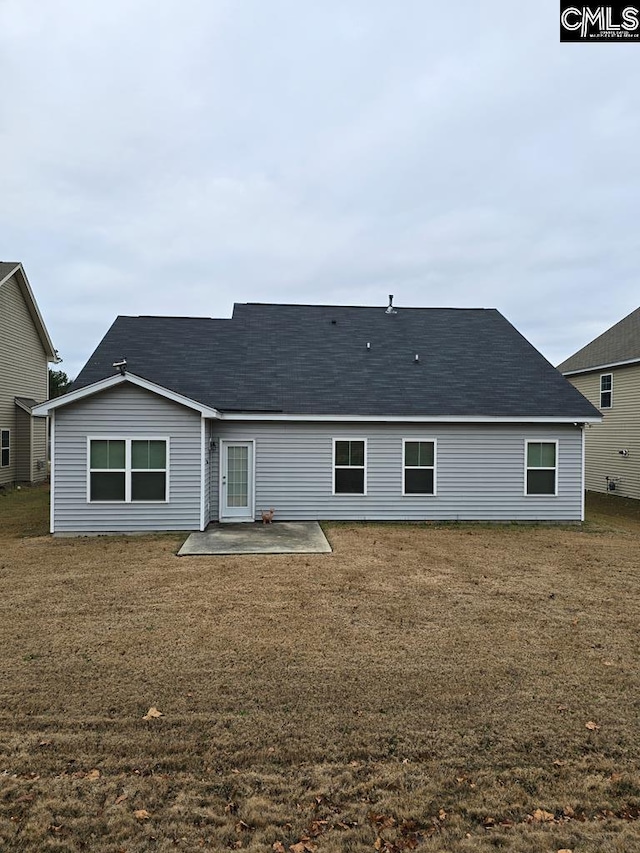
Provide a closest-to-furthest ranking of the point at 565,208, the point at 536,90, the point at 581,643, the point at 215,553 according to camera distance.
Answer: the point at 581,643 < the point at 215,553 < the point at 536,90 < the point at 565,208

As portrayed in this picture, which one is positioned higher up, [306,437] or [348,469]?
[306,437]

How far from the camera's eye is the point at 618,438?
19531 mm

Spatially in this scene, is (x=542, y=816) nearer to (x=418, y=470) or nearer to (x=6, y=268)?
(x=418, y=470)

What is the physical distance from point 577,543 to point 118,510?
33.9 ft

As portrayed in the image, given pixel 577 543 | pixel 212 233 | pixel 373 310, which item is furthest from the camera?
pixel 212 233

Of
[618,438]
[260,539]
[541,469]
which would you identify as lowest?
[260,539]

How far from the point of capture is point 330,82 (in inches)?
647

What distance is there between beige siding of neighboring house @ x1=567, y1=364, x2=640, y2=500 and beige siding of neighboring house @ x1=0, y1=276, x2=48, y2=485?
2351cm

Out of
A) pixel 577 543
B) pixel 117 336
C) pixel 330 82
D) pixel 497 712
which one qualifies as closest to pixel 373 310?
pixel 330 82

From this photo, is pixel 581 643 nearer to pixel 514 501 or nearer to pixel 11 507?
pixel 514 501

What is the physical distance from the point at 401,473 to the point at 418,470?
0.47 meters

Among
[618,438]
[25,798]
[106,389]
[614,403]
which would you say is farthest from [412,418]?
[614,403]

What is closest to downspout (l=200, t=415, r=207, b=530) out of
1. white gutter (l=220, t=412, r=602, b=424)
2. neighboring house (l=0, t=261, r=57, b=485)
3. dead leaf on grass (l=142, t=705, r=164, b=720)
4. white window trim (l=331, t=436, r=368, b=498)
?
white gutter (l=220, t=412, r=602, b=424)

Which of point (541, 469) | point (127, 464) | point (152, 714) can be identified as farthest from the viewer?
point (541, 469)
